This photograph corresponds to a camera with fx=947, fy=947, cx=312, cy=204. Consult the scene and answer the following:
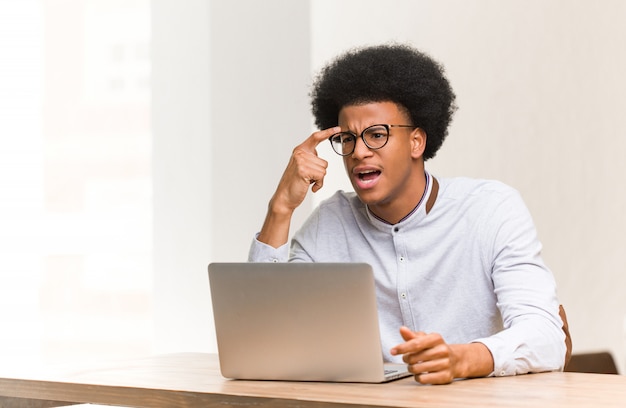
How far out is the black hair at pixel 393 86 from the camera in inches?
90.8

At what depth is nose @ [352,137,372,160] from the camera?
2.18 meters

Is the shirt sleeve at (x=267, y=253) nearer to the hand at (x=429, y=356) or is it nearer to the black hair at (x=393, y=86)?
the black hair at (x=393, y=86)

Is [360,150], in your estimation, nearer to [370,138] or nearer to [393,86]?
[370,138]

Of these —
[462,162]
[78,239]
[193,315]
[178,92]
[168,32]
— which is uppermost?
[168,32]

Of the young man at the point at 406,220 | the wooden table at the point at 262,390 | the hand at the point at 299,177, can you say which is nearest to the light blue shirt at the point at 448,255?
the young man at the point at 406,220

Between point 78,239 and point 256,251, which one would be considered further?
point 78,239

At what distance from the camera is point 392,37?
4215 millimetres

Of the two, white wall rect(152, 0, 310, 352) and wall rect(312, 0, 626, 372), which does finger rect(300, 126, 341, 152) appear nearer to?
white wall rect(152, 0, 310, 352)

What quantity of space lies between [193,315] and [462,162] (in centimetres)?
138

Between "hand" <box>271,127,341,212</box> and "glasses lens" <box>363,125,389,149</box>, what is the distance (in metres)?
0.13

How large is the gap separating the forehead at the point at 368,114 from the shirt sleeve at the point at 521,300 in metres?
0.34

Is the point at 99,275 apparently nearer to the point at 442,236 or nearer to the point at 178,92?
the point at 178,92

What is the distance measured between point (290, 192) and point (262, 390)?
78cm

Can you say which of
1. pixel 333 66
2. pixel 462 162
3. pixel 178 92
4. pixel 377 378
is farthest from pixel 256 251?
pixel 462 162
